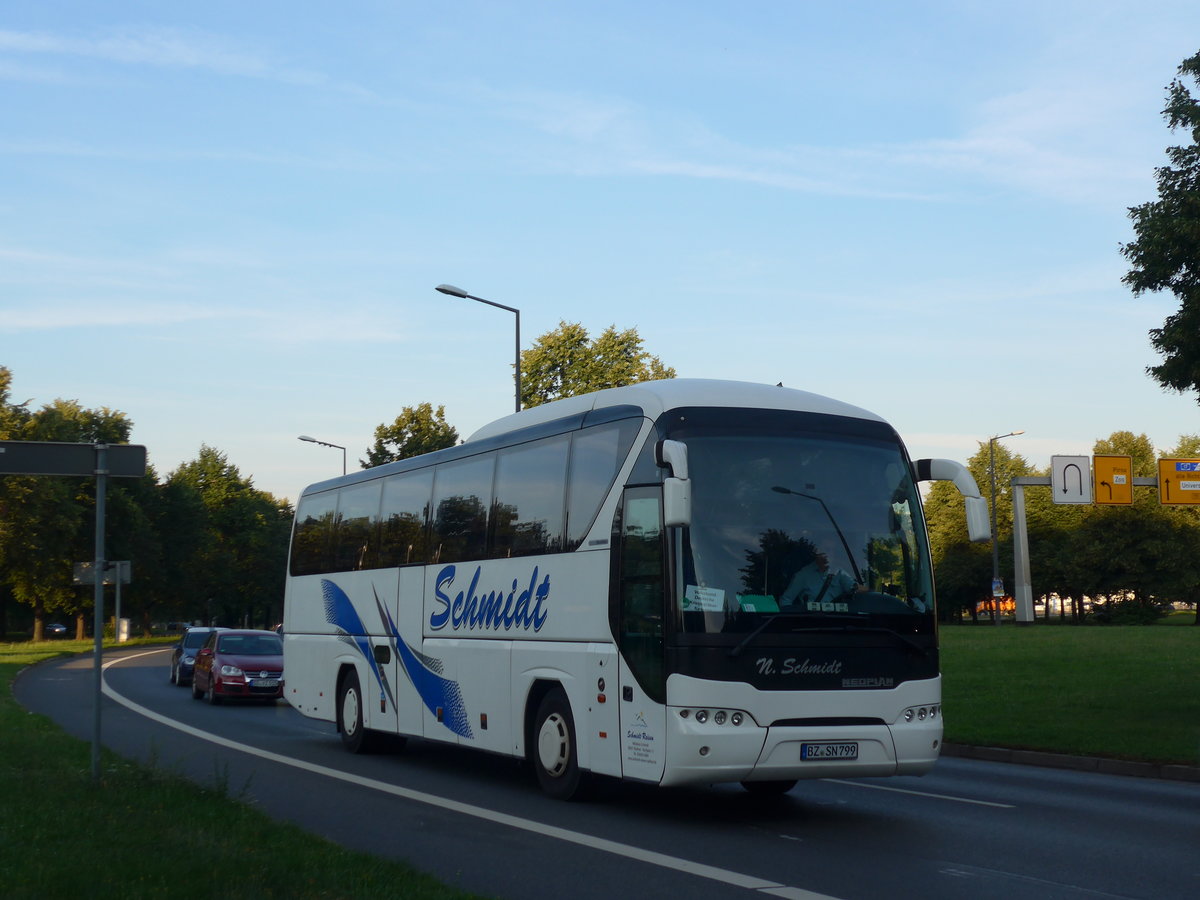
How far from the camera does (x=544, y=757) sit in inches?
511

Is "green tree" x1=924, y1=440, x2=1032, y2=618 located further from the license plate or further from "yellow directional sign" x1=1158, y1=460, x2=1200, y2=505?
the license plate

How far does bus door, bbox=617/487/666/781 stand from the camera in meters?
11.0

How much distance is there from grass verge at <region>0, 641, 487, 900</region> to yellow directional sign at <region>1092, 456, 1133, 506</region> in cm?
4092

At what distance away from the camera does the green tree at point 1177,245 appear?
16688 mm

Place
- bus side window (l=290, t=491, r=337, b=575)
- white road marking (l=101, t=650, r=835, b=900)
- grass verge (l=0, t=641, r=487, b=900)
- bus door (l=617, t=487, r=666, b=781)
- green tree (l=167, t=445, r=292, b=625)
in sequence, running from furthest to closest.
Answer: green tree (l=167, t=445, r=292, b=625), bus side window (l=290, t=491, r=337, b=575), bus door (l=617, t=487, r=666, b=781), white road marking (l=101, t=650, r=835, b=900), grass verge (l=0, t=641, r=487, b=900)

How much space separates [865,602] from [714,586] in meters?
1.30

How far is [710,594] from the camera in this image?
1097 centimetres

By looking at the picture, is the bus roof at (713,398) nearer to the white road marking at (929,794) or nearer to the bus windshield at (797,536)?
the bus windshield at (797,536)

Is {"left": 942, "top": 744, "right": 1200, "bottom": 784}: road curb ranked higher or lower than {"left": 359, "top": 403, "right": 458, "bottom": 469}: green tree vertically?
lower

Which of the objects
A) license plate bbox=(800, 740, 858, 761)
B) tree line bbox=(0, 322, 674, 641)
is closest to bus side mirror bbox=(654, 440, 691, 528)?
license plate bbox=(800, 740, 858, 761)

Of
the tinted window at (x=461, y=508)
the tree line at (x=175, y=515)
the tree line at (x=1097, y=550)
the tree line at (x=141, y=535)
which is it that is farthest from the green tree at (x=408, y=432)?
the tinted window at (x=461, y=508)

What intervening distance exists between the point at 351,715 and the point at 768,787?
7031 millimetres

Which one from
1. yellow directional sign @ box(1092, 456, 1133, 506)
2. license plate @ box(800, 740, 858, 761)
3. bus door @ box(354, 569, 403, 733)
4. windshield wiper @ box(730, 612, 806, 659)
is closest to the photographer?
windshield wiper @ box(730, 612, 806, 659)

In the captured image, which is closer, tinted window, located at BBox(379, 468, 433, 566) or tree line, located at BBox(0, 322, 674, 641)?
tinted window, located at BBox(379, 468, 433, 566)
